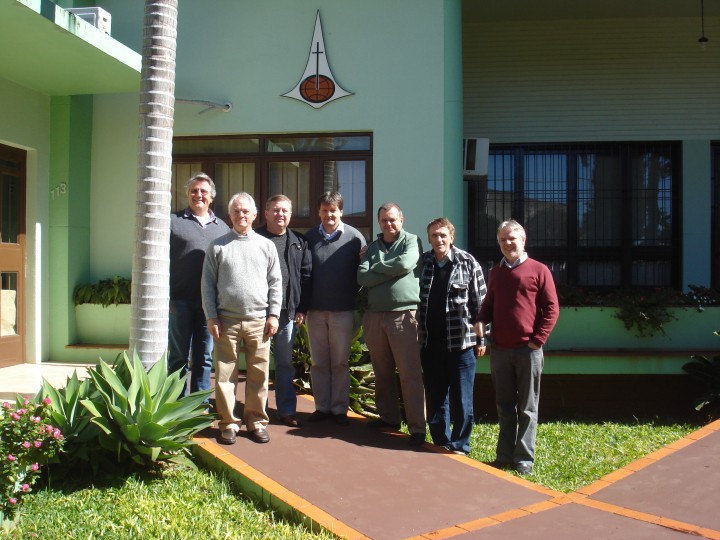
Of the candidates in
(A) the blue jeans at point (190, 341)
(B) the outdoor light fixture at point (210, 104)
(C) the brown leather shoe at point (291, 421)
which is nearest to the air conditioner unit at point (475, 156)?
(B) the outdoor light fixture at point (210, 104)

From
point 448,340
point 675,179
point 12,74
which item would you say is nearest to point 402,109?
point 448,340

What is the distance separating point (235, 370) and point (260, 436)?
520mm

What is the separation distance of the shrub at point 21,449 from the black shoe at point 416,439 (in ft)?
8.32

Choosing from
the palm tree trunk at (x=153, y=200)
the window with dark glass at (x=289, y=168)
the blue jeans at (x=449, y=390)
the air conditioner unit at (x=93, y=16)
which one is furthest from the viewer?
the window with dark glass at (x=289, y=168)

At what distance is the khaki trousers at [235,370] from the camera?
5.13 meters

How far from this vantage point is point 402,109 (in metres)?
8.16

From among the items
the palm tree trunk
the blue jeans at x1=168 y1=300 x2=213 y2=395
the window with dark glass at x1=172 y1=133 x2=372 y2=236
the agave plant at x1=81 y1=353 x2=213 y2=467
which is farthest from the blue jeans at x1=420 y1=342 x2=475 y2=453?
the window with dark glass at x1=172 y1=133 x2=372 y2=236

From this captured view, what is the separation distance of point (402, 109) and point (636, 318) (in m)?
3.57

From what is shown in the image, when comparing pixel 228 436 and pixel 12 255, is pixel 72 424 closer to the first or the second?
pixel 228 436

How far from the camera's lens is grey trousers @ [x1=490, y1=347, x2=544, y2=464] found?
5238 millimetres

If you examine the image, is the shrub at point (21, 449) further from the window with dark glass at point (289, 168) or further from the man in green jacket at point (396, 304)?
the window with dark glass at point (289, 168)

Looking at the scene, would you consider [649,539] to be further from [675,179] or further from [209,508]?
[675,179]

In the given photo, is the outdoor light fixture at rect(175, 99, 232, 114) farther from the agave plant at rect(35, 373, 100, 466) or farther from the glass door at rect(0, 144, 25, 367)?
the agave plant at rect(35, 373, 100, 466)

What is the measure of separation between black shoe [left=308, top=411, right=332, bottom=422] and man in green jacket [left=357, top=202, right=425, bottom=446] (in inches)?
26.3
